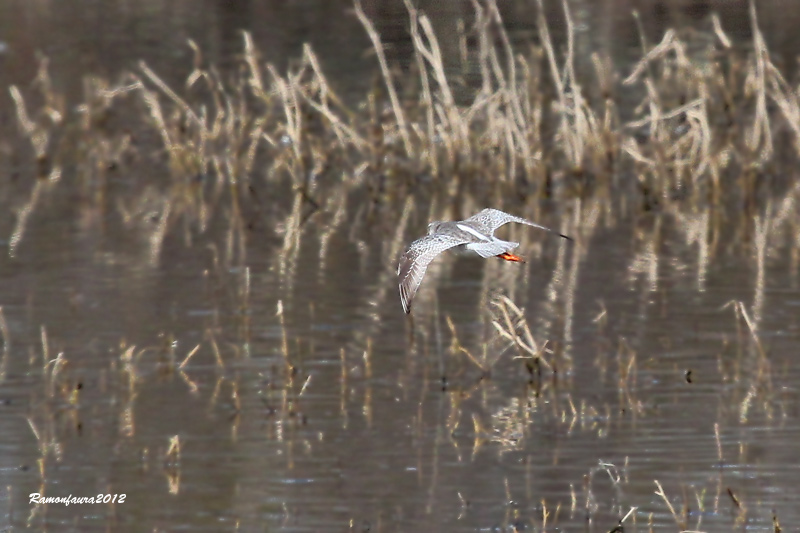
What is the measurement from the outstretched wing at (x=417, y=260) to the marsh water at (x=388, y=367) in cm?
77

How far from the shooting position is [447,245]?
7809 mm

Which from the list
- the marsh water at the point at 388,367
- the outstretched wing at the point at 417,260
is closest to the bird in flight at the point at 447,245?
the outstretched wing at the point at 417,260

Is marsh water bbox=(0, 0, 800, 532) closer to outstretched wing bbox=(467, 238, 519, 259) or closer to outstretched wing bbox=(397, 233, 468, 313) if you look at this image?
outstretched wing bbox=(467, 238, 519, 259)

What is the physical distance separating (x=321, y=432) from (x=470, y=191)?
6.77 metres

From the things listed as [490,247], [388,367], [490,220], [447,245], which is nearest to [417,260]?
[447,245]

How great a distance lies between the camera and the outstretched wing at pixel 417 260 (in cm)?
742

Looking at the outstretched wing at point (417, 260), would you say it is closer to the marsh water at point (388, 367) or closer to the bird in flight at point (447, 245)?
the bird in flight at point (447, 245)

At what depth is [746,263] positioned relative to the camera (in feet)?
39.0

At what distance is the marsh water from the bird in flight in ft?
1.47

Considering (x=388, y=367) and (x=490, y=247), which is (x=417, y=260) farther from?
(x=388, y=367)

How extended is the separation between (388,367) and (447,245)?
1556mm

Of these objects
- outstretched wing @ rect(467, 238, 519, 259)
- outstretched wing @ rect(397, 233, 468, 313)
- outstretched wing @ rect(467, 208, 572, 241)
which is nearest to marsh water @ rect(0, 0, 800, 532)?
outstretched wing @ rect(467, 208, 572, 241)

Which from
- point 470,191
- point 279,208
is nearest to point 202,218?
point 279,208

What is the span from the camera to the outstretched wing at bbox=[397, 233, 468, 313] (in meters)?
7.42
